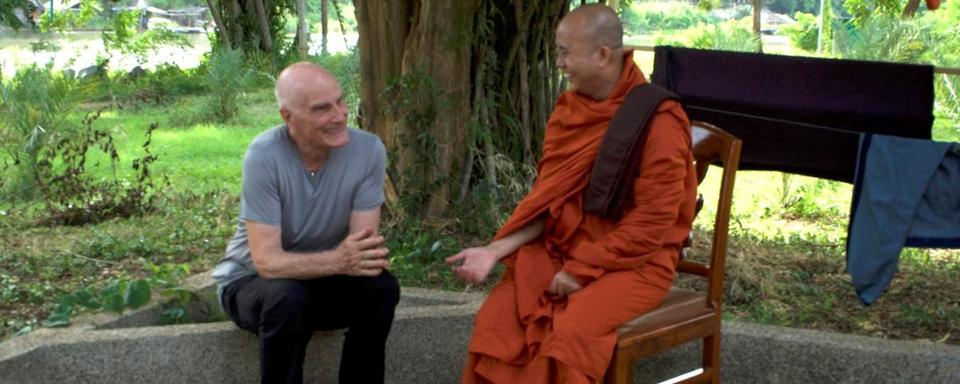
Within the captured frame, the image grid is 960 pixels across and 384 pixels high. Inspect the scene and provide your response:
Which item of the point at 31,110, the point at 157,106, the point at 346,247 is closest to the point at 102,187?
the point at 31,110

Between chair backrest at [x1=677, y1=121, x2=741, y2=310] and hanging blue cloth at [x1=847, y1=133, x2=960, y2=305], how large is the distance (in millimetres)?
741

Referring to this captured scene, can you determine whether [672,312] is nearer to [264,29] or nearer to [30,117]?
[30,117]

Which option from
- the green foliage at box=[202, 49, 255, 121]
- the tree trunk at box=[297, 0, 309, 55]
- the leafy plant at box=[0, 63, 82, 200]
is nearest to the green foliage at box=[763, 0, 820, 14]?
the tree trunk at box=[297, 0, 309, 55]

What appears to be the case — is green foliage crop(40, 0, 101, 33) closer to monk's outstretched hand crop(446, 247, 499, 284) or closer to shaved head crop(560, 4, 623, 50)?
monk's outstretched hand crop(446, 247, 499, 284)

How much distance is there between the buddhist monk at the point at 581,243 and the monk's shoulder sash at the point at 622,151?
3 centimetres

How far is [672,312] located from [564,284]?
37cm

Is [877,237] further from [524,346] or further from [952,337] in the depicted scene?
[524,346]

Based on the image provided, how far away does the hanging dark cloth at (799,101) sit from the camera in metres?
5.04

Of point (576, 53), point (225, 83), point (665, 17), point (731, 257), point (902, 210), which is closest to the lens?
point (576, 53)

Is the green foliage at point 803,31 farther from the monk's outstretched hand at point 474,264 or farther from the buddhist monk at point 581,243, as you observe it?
the monk's outstretched hand at point 474,264

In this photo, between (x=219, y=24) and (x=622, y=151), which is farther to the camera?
(x=219, y=24)

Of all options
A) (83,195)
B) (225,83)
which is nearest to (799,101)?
(83,195)

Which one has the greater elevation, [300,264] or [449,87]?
[449,87]

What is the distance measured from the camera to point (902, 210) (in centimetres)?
444
